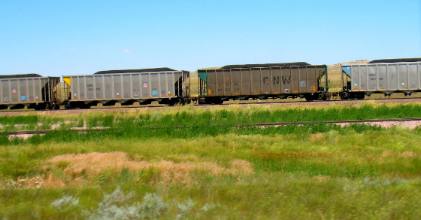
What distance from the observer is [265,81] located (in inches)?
1673

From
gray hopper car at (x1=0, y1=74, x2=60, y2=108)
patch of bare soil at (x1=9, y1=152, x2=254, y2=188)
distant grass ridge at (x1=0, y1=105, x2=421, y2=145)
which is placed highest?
gray hopper car at (x1=0, y1=74, x2=60, y2=108)

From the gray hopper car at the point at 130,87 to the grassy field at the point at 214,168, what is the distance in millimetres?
9933

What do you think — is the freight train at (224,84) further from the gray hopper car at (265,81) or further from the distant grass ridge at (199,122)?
the distant grass ridge at (199,122)

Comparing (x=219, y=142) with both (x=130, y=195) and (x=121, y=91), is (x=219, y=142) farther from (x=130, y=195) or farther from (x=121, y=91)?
(x=121, y=91)

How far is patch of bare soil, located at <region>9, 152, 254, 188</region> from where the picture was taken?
551 inches

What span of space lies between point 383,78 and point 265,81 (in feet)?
34.0

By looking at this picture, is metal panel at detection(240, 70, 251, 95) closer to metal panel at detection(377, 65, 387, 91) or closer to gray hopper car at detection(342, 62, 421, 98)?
gray hopper car at detection(342, 62, 421, 98)

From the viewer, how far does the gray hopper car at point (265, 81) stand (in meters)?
42.1

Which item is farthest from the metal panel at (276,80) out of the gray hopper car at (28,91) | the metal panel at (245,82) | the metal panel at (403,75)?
the gray hopper car at (28,91)

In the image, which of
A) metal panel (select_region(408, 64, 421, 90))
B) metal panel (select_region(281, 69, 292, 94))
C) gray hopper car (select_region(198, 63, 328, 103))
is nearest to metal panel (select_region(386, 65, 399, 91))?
metal panel (select_region(408, 64, 421, 90))

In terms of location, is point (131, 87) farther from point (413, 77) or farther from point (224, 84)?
point (413, 77)

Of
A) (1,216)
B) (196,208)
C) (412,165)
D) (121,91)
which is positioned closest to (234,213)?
(196,208)

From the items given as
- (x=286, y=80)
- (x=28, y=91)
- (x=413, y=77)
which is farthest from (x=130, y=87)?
(x=413, y=77)

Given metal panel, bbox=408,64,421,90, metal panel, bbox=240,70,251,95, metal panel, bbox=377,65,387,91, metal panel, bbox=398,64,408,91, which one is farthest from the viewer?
metal panel, bbox=240,70,251,95
